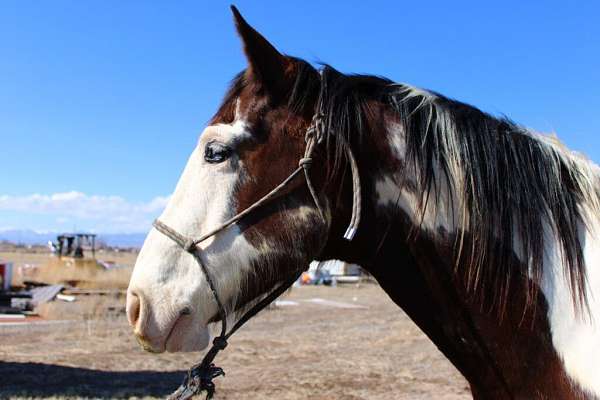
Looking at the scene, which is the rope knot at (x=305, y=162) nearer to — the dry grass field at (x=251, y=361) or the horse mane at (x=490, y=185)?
the horse mane at (x=490, y=185)

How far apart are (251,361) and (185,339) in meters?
9.03

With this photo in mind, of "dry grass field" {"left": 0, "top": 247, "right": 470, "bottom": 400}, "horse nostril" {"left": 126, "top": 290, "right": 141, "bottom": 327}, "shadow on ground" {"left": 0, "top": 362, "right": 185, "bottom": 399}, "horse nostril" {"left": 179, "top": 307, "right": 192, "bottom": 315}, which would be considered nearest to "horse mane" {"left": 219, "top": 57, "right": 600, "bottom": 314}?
"horse nostril" {"left": 179, "top": 307, "right": 192, "bottom": 315}

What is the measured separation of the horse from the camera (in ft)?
5.50

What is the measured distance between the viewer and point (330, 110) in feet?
5.80

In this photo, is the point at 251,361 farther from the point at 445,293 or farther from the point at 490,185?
the point at 490,185

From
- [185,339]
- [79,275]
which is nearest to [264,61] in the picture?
[185,339]

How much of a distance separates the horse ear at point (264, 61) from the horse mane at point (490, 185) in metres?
0.15

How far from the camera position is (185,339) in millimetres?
1682

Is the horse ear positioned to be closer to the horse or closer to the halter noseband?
the horse

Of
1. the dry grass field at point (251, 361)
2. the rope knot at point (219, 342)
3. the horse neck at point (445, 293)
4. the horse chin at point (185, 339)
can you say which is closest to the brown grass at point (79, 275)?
the dry grass field at point (251, 361)

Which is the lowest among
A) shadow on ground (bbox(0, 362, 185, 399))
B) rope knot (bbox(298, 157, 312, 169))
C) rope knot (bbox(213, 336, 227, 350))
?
shadow on ground (bbox(0, 362, 185, 399))

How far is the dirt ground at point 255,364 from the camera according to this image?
7.95 meters

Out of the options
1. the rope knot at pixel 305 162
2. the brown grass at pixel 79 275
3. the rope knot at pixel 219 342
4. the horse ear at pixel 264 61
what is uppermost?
the horse ear at pixel 264 61

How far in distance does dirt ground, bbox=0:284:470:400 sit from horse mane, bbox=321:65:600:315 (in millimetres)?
6340
